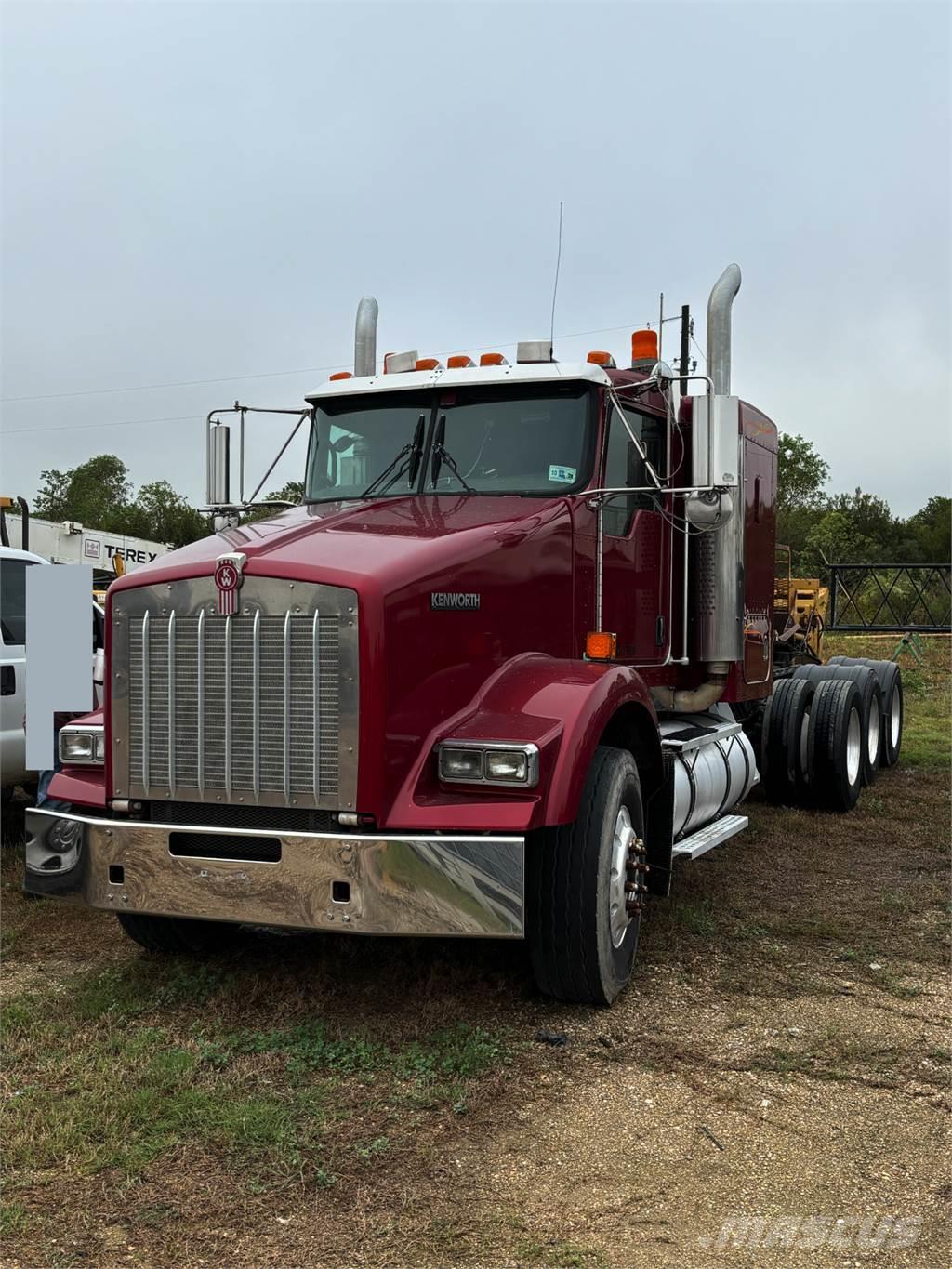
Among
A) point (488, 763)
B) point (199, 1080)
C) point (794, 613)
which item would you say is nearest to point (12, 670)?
point (199, 1080)

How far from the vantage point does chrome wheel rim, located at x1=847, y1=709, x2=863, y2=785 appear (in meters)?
9.76

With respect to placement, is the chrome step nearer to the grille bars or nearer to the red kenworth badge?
the grille bars

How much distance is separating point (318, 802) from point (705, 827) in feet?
10.7

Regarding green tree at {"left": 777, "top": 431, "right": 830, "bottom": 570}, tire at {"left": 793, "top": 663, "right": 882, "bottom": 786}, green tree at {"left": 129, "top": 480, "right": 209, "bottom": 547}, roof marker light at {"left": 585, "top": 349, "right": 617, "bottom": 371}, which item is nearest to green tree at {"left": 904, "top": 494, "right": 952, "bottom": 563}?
green tree at {"left": 777, "top": 431, "right": 830, "bottom": 570}

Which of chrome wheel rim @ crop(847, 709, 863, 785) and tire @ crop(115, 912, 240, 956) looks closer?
tire @ crop(115, 912, 240, 956)

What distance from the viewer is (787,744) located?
31.0 ft

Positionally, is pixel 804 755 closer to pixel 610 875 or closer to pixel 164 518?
pixel 610 875

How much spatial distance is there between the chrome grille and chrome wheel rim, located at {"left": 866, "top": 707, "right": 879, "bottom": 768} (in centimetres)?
741

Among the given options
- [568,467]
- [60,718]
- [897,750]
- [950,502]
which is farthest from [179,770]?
[950,502]

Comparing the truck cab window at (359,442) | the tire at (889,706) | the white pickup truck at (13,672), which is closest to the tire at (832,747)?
the tire at (889,706)

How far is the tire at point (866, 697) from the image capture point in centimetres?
1022

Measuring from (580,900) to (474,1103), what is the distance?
0.93m

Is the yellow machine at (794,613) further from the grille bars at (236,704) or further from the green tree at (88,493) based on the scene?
the green tree at (88,493)

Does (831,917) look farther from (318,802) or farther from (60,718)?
(60,718)
